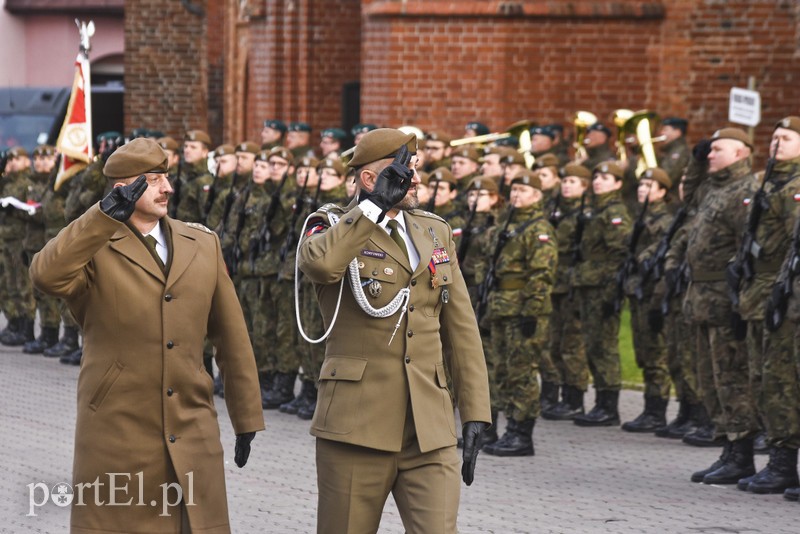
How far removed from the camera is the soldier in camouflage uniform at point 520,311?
1075 centimetres

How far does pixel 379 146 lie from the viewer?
5.86 m

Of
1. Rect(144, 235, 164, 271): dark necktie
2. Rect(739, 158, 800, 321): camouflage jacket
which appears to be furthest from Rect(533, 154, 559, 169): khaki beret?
Rect(144, 235, 164, 271): dark necktie

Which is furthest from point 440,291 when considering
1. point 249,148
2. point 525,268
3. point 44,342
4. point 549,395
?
point 44,342

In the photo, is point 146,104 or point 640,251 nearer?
point 640,251

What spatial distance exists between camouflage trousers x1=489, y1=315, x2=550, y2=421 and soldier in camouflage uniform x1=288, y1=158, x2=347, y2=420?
77.5 inches

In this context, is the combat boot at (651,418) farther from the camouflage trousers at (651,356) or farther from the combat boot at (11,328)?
the combat boot at (11,328)

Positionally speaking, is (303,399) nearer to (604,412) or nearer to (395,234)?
(604,412)

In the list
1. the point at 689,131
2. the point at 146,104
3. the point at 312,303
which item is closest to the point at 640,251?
the point at 312,303

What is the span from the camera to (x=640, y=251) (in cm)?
1212

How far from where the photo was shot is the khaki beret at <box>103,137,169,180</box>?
5574 mm

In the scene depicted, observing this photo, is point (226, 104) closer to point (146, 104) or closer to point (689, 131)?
point (146, 104)

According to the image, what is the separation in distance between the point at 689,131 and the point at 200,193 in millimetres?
5882

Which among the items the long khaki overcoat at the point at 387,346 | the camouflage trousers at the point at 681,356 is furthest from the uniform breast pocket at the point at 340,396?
the camouflage trousers at the point at 681,356

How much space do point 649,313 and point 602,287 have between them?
0.45m
